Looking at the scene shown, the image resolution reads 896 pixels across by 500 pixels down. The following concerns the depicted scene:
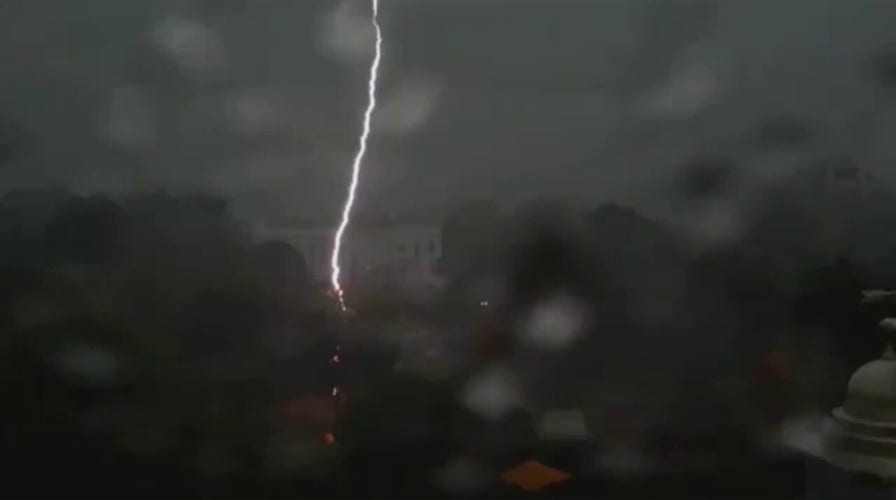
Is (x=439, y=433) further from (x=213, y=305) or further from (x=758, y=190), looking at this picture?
(x=758, y=190)

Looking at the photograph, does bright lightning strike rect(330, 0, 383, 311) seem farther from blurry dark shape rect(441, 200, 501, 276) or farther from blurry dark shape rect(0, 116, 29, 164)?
blurry dark shape rect(0, 116, 29, 164)

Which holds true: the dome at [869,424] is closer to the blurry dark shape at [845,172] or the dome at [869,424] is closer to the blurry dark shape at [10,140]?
the blurry dark shape at [845,172]

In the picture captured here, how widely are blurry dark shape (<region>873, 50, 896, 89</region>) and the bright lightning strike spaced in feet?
2.44

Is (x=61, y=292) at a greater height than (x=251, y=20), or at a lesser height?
lesser

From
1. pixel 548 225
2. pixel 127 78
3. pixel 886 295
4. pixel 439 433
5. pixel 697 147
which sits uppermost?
pixel 127 78

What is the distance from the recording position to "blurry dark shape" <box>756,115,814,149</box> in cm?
126

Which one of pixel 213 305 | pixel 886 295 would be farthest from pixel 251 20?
pixel 886 295

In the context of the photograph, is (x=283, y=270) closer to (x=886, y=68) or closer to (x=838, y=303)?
(x=838, y=303)

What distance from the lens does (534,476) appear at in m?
1.25

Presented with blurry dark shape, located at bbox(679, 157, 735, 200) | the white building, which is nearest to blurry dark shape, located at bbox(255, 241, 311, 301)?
the white building

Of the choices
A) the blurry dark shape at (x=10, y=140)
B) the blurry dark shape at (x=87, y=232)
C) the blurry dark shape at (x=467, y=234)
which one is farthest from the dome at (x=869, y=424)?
the blurry dark shape at (x=10, y=140)

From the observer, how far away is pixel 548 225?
49.8 inches

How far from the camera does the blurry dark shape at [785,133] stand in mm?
1261

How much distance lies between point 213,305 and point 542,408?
51 centimetres
